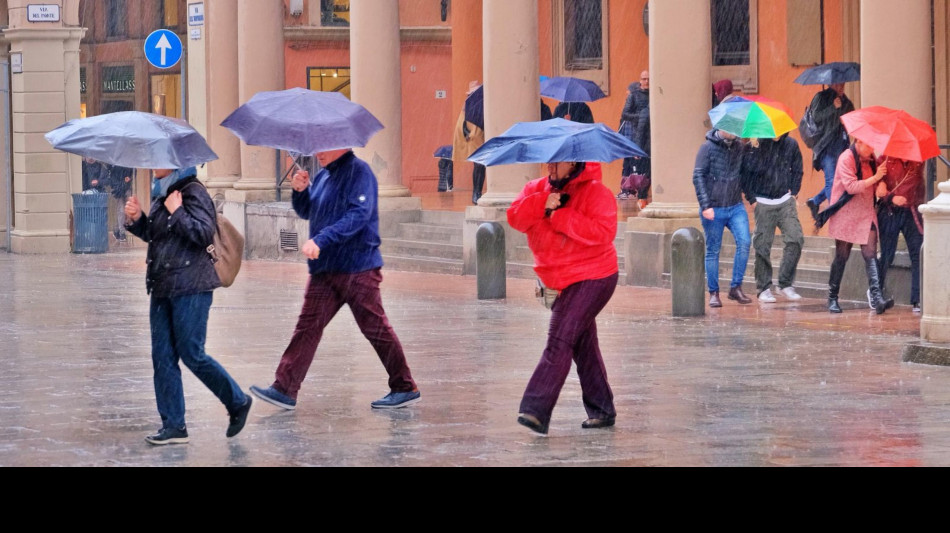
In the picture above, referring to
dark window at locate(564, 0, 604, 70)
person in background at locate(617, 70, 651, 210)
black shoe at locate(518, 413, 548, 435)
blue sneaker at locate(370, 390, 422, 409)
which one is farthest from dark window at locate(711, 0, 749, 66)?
black shoe at locate(518, 413, 548, 435)

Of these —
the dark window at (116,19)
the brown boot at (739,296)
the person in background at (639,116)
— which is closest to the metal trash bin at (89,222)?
the person in background at (639,116)

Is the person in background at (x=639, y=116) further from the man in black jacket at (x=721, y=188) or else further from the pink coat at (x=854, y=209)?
the pink coat at (x=854, y=209)

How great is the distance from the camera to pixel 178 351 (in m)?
8.62

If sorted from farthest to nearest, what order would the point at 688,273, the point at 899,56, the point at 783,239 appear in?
the point at 783,239, the point at 899,56, the point at 688,273

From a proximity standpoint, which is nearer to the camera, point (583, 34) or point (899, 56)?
point (899, 56)

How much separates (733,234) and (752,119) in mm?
1082

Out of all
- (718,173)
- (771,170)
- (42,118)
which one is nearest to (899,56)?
(771,170)

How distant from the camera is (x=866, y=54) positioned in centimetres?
1488

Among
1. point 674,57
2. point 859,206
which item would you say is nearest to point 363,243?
point 859,206

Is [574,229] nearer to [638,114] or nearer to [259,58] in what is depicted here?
[638,114]

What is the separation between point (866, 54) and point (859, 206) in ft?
4.77

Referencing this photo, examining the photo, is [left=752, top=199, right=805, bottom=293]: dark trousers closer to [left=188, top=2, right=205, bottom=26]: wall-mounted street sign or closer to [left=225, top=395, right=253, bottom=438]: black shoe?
[left=225, top=395, right=253, bottom=438]: black shoe

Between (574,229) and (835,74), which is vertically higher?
(835,74)
